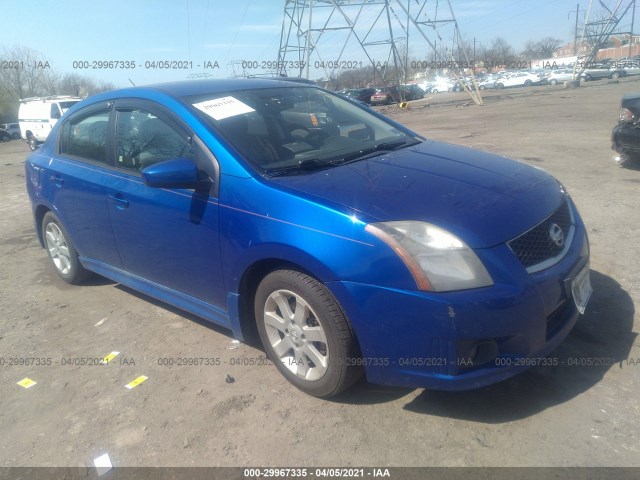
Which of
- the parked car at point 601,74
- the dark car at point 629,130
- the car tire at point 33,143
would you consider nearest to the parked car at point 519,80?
the parked car at point 601,74

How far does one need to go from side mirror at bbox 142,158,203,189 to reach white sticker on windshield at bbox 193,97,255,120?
427mm

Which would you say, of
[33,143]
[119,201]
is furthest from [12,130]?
[119,201]

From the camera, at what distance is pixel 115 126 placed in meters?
3.84

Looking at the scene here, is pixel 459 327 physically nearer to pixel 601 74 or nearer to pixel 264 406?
pixel 264 406

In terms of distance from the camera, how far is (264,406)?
9.32 ft

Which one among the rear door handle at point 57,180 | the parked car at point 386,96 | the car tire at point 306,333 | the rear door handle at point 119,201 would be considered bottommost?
the car tire at point 306,333

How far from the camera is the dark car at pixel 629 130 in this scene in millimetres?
7151

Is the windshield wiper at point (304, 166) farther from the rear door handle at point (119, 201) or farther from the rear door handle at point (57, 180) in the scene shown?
the rear door handle at point (57, 180)

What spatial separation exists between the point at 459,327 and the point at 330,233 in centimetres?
75

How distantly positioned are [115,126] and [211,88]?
83cm

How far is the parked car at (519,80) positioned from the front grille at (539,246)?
5363cm

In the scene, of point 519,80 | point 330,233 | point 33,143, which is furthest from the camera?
point 519,80

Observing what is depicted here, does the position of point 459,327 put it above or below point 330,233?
below

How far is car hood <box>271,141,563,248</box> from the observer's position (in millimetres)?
2469
